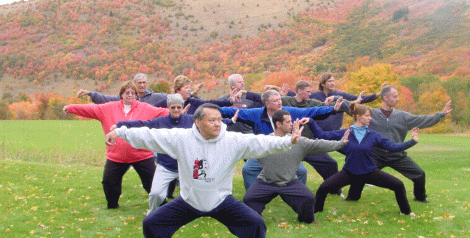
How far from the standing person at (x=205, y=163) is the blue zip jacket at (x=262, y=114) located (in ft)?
10.6

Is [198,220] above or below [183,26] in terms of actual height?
below

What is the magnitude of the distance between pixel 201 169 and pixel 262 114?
358 centimetres

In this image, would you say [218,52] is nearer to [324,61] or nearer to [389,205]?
[324,61]

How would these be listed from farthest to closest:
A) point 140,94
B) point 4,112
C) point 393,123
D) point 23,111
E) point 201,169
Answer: point 23,111 → point 4,112 → point 140,94 → point 393,123 → point 201,169

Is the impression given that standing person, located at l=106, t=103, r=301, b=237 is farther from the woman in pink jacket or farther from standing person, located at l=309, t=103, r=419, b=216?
the woman in pink jacket

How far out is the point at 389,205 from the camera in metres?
9.99

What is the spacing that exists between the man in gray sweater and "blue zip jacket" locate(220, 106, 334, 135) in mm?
881

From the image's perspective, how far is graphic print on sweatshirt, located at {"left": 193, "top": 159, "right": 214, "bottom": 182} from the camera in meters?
6.09

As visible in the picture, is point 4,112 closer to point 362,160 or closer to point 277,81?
point 277,81

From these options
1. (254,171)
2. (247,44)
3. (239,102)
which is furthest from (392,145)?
(247,44)

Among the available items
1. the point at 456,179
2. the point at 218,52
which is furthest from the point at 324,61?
the point at 456,179

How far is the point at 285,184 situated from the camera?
8648mm

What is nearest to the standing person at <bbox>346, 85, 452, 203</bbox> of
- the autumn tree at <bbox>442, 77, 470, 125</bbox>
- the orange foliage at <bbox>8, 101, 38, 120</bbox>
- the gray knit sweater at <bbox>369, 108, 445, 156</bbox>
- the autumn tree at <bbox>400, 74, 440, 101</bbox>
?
the gray knit sweater at <bbox>369, 108, 445, 156</bbox>

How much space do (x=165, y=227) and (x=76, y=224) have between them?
139 inches
